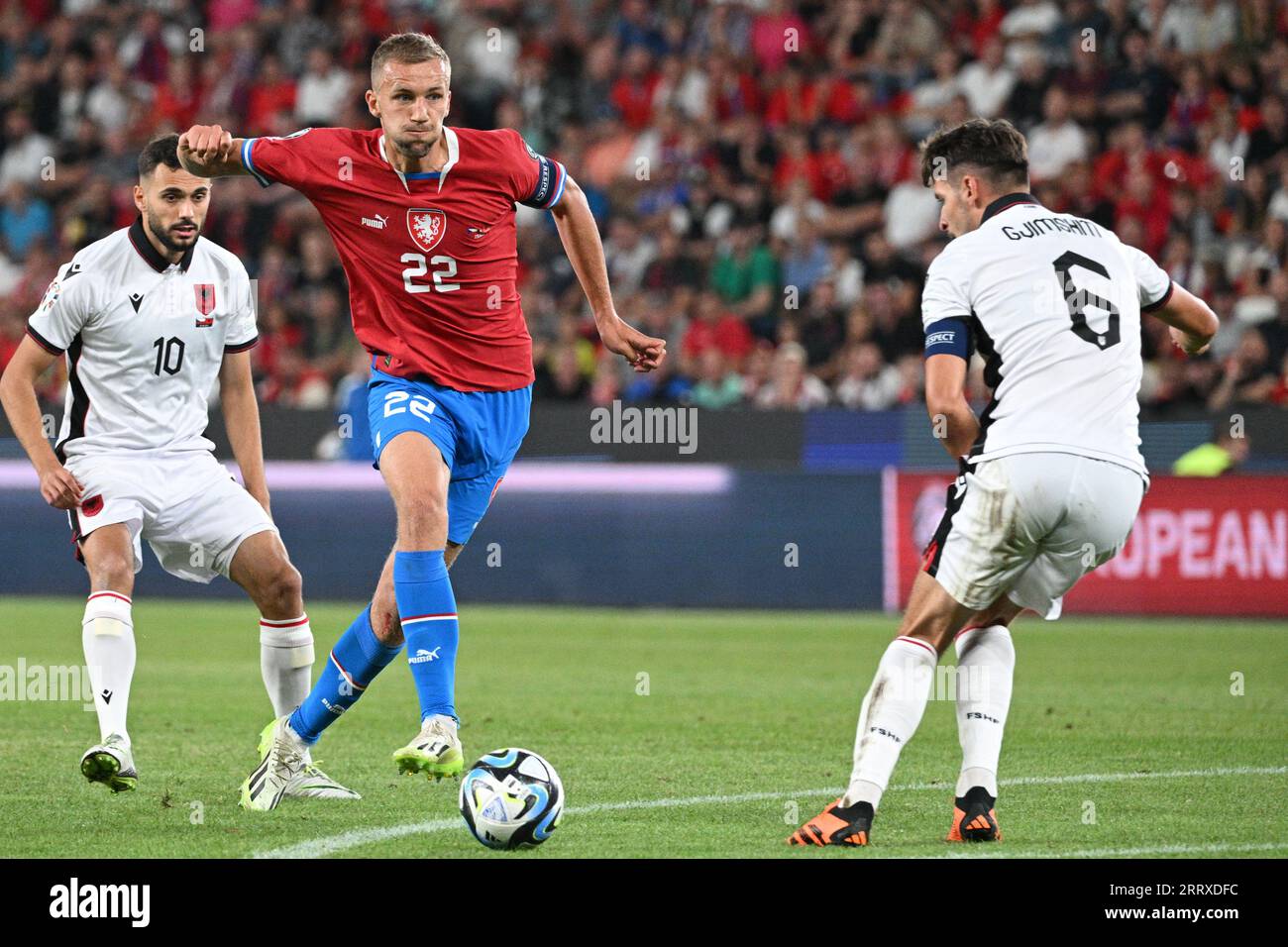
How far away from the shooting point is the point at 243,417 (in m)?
7.09

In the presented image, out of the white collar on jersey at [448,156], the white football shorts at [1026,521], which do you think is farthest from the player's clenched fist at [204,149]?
the white football shorts at [1026,521]

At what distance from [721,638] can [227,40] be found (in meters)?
11.8

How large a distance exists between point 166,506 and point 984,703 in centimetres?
310

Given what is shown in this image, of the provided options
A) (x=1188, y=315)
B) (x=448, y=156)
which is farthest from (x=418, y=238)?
(x=1188, y=315)

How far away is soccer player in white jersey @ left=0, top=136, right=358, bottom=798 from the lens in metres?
6.70

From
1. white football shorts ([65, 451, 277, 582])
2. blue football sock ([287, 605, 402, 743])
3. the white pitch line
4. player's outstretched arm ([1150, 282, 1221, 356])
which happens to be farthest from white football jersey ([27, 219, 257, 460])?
player's outstretched arm ([1150, 282, 1221, 356])

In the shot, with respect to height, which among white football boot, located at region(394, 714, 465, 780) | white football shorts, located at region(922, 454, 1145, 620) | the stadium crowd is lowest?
white football boot, located at region(394, 714, 465, 780)

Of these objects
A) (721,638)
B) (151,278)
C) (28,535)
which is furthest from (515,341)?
(28,535)

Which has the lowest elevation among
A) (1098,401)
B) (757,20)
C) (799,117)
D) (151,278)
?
(1098,401)

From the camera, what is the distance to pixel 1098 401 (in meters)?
5.50

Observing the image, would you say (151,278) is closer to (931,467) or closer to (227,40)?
(931,467)

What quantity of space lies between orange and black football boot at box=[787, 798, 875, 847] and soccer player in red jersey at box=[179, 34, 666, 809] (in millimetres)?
1544

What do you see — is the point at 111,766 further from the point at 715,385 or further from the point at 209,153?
the point at 715,385

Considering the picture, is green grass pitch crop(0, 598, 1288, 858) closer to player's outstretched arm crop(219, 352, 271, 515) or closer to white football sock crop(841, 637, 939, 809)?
white football sock crop(841, 637, 939, 809)
